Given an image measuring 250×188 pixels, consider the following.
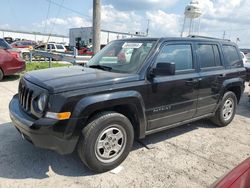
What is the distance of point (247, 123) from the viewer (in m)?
6.18

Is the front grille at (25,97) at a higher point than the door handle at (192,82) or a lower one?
lower

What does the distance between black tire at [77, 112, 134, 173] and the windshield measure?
86 cm

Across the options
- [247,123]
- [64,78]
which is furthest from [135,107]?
[247,123]

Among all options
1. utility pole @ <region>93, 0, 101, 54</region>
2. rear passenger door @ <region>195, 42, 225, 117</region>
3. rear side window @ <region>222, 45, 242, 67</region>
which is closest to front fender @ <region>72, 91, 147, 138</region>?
rear passenger door @ <region>195, 42, 225, 117</region>

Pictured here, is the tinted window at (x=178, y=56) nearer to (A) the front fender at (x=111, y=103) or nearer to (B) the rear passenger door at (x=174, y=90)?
(B) the rear passenger door at (x=174, y=90)

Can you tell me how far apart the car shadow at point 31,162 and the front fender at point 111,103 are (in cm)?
81

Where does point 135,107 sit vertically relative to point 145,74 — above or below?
below

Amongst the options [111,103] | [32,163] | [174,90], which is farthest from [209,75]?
[32,163]

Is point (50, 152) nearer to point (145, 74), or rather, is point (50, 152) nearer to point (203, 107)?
point (145, 74)

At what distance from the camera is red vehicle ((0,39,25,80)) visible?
30.6 feet

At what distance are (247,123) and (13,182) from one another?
524cm

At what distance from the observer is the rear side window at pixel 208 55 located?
4.90 metres

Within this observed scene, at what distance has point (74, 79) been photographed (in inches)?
137

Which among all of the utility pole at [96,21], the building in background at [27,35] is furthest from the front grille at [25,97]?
the building in background at [27,35]
